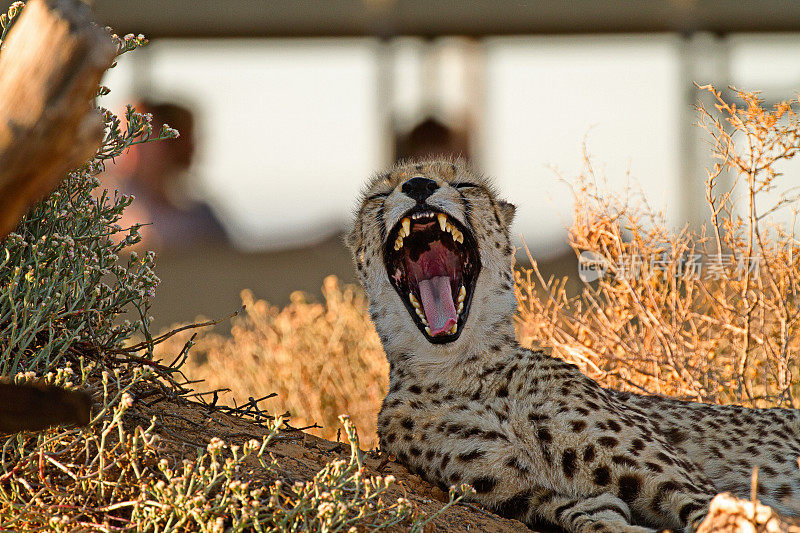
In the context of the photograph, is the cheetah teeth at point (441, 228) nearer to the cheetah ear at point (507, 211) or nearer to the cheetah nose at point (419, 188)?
the cheetah nose at point (419, 188)

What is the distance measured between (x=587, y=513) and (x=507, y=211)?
113 centimetres

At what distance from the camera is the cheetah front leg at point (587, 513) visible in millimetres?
2496

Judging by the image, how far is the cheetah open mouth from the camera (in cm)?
308

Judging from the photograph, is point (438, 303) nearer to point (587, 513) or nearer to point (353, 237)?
point (353, 237)

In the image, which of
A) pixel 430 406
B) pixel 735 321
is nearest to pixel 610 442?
pixel 430 406

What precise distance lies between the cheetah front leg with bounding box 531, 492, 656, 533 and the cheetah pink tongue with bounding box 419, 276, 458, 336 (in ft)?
1.97

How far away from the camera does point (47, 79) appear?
1414mm

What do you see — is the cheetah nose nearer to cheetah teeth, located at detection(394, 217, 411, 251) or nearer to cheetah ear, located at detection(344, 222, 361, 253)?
cheetah teeth, located at detection(394, 217, 411, 251)

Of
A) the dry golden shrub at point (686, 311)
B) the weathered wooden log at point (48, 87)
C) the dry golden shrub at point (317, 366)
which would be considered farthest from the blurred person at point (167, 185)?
the weathered wooden log at point (48, 87)

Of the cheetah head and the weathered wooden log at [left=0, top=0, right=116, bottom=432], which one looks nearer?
the weathered wooden log at [left=0, top=0, right=116, bottom=432]

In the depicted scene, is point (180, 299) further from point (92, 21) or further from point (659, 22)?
point (92, 21)

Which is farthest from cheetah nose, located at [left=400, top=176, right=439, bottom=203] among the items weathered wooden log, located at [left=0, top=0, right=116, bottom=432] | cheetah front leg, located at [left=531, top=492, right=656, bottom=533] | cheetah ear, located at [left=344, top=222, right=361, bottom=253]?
weathered wooden log, located at [left=0, top=0, right=116, bottom=432]

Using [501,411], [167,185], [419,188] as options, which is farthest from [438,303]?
[167,185]

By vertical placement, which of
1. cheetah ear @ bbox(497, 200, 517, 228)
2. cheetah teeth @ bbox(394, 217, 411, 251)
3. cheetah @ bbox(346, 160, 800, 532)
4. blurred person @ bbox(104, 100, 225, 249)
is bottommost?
cheetah @ bbox(346, 160, 800, 532)
